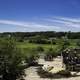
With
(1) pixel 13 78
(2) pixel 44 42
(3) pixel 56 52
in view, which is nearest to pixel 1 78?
(1) pixel 13 78

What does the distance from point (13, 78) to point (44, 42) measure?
70.9 metres

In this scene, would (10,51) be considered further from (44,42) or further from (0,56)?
(44,42)

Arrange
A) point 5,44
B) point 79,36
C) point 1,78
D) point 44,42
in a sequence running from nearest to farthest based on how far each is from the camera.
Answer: point 1,78 < point 5,44 < point 44,42 < point 79,36

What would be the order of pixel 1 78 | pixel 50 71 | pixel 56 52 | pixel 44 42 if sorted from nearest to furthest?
pixel 1 78 < pixel 50 71 < pixel 56 52 < pixel 44 42

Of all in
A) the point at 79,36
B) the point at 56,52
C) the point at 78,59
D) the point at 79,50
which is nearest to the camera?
the point at 78,59

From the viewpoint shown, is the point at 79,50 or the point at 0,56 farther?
the point at 79,50

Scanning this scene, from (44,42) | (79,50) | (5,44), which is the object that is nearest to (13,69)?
(5,44)

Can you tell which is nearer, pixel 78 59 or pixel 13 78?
pixel 13 78

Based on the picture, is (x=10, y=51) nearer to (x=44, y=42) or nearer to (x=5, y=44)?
(x=5, y=44)

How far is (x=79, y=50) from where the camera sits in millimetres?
44219

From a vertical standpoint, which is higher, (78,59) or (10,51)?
(10,51)

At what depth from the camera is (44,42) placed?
302 feet

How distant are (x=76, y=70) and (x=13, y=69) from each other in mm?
15598

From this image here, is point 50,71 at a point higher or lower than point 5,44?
lower
